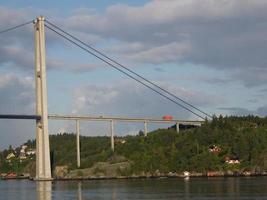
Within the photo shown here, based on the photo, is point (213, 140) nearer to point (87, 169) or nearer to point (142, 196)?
point (87, 169)

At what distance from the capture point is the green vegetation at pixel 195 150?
95500 mm

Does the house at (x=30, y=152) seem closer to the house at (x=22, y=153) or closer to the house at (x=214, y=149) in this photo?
the house at (x=22, y=153)

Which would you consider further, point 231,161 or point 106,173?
point 106,173

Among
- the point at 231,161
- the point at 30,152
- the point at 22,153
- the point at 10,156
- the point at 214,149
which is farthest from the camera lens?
the point at 30,152

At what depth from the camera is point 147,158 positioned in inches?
4023

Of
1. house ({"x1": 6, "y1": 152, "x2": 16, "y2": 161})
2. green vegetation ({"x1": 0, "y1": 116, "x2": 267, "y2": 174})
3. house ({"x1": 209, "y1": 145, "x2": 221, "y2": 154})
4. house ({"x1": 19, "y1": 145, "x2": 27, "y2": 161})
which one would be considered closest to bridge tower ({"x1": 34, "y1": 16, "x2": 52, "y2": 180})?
green vegetation ({"x1": 0, "y1": 116, "x2": 267, "y2": 174})

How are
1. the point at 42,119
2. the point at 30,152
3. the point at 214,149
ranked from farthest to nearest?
the point at 30,152, the point at 214,149, the point at 42,119

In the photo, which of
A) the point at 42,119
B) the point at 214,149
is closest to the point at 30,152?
the point at 214,149

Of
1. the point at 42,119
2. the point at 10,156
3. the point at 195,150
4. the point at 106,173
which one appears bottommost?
the point at 106,173

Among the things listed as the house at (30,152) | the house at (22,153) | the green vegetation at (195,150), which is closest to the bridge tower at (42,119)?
the green vegetation at (195,150)

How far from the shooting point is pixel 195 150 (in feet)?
331

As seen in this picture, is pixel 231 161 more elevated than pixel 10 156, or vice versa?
pixel 10 156

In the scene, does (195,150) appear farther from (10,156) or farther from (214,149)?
(10,156)

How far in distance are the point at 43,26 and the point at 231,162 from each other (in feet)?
103
